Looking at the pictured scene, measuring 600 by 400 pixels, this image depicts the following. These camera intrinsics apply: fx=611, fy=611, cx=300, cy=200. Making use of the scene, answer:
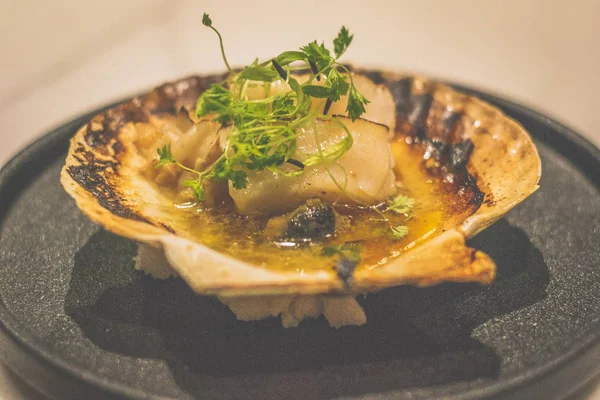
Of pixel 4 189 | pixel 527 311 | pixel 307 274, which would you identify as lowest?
pixel 4 189

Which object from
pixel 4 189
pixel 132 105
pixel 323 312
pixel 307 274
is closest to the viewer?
pixel 307 274

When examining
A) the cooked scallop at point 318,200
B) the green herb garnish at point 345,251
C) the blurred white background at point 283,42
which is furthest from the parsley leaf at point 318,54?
the blurred white background at point 283,42

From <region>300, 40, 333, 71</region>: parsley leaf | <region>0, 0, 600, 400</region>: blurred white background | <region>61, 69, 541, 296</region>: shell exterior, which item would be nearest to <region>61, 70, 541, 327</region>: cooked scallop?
<region>61, 69, 541, 296</region>: shell exterior

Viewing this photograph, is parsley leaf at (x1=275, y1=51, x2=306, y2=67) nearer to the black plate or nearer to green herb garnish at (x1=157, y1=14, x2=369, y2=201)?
green herb garnish at (x1=157, y1=14, x2=369, y2=201)

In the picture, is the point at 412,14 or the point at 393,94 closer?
the point at 393,94

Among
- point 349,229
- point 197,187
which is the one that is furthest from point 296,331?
point 197,187

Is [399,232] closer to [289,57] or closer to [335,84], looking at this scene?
[335,84]

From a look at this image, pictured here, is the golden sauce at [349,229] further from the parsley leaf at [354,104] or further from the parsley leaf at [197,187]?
the parsley leaf at [354,104]

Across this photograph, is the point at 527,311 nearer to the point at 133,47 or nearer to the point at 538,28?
the point at 538,28

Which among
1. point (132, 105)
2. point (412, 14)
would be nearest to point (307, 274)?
point (132, 105)
